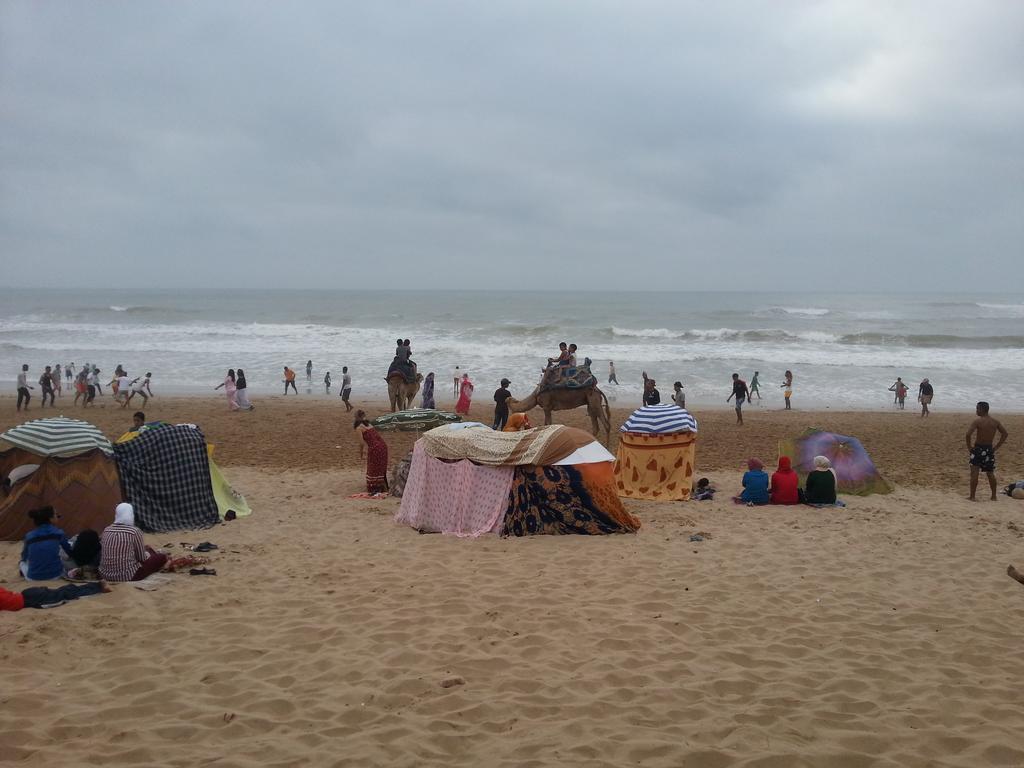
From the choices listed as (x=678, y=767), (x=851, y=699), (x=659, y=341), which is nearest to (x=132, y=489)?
(x=678, y=767)

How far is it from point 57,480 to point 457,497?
15.1 ft

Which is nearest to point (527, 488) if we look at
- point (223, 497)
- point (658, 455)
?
point (658, 455)

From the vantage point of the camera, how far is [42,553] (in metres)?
7.42

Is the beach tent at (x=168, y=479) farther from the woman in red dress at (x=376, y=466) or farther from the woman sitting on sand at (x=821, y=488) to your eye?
the woman sitting on sand at (x=821, y=488)

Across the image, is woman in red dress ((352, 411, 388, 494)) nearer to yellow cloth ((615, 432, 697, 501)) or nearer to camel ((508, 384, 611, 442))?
yellow cloth ((615, 432, 697, 501))

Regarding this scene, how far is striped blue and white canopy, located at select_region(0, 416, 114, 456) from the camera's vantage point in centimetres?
888

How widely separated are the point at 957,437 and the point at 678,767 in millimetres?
16455

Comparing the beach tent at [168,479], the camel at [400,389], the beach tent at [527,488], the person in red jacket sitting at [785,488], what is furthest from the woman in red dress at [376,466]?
the camel at [400,389]

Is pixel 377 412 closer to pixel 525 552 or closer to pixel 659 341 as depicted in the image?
pixel 525 552

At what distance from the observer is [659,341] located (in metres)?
48.2

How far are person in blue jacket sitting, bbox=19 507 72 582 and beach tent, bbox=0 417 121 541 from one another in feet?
4.40

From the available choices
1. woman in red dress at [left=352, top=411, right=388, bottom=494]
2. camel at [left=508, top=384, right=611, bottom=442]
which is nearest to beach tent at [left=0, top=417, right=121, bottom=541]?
woman in red dress at [left=352, top=411, right=388, bottom=494]

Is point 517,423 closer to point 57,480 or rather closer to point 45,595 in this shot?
point 57,480

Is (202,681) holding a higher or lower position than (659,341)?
lower
